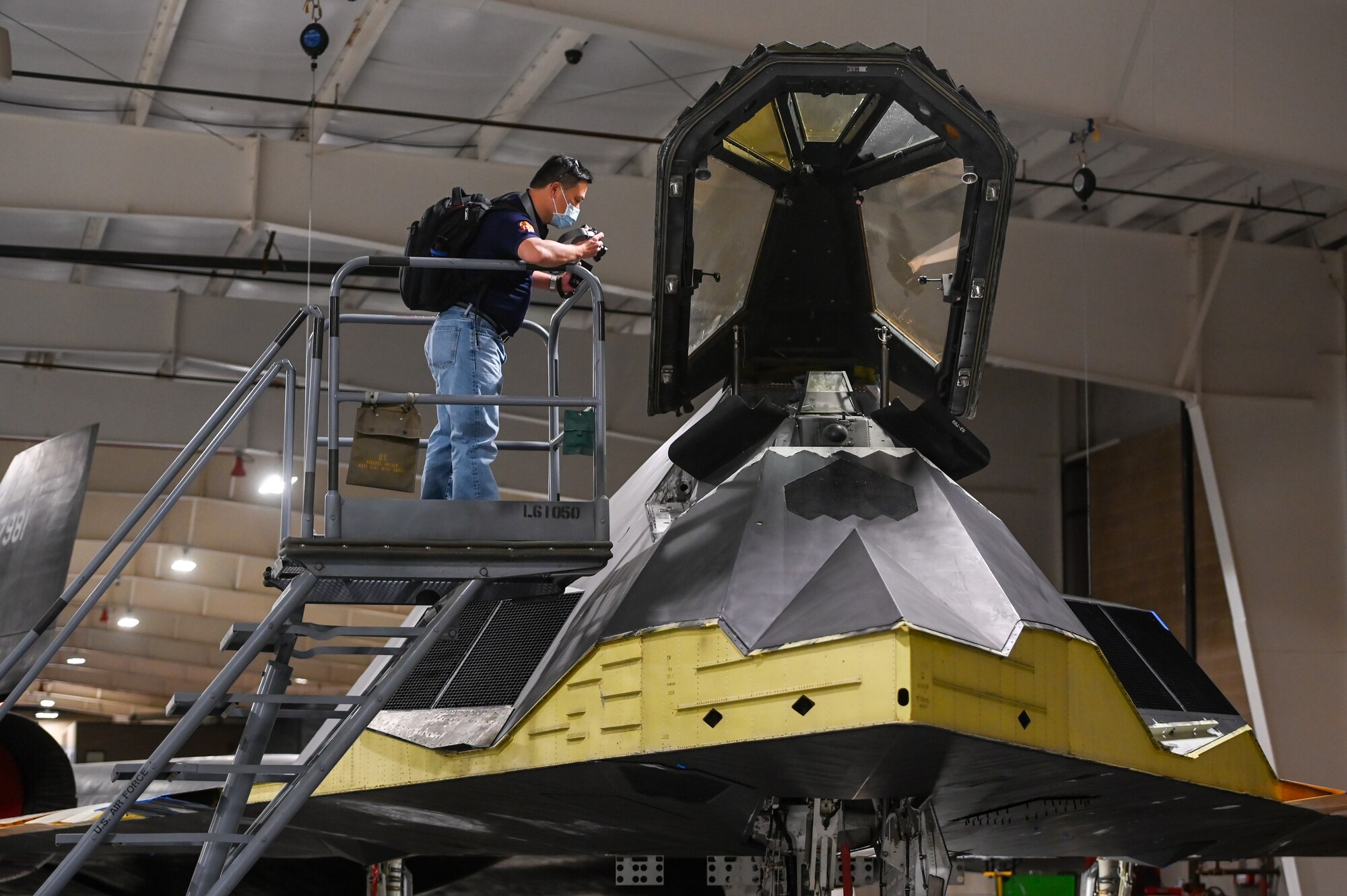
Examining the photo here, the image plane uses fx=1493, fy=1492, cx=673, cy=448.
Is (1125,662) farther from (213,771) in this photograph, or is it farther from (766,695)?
(213,771)

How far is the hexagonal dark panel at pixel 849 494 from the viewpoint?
20.6 ft

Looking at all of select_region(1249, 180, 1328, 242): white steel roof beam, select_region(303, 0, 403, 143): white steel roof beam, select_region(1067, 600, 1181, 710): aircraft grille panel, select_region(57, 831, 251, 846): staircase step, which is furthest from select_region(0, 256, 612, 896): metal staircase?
select_region(1249, 180, 1328, 242): white steel roof beam

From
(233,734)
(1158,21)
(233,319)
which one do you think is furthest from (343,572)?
(233,734)

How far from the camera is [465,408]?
664cm

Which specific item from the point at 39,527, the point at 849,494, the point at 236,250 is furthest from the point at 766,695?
the point at 236,250

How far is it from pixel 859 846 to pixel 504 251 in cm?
303

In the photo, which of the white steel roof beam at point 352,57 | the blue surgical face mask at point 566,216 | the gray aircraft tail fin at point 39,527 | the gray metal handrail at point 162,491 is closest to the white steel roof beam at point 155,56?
the white steel roof beam at point 352,57

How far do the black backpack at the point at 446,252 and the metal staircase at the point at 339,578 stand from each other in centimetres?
28

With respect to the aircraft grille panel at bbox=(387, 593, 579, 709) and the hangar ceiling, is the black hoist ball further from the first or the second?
the aircraft grille panel at bbox=(387, 593, 579, 709)

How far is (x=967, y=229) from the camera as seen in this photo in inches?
301

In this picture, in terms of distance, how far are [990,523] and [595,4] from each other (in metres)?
7.45

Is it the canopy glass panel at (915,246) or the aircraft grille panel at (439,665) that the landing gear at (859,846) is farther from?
the canopy glass panel at (915,246)

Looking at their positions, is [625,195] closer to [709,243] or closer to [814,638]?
[709,243]

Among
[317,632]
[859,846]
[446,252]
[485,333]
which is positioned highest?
[446,252]
